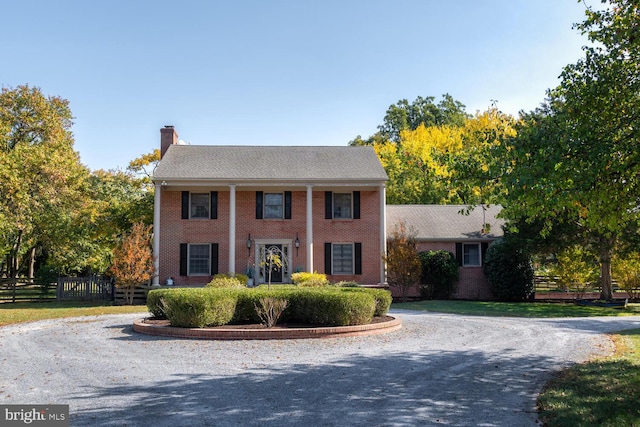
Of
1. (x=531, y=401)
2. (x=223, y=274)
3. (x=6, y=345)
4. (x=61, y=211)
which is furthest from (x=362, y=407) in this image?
(x=61, y=211)

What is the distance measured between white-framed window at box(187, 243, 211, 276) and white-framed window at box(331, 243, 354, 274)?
6.26m

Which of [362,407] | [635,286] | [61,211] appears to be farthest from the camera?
[61,211]

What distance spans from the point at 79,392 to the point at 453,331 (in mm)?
9885

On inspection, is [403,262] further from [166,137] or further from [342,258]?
[166,137]

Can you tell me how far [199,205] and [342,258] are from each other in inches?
305

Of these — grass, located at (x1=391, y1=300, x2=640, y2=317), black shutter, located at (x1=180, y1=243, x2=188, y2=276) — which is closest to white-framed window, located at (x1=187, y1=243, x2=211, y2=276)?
black shutter, located at (x1=180, y1=243, x2=188, y2=276)

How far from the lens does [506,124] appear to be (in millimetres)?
10133

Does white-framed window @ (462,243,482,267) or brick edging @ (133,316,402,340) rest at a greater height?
white-framed window @ (462,243,482,267)

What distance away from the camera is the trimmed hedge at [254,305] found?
13297mm

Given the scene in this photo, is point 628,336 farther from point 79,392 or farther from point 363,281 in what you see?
point 363,281

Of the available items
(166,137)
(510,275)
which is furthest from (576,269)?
(166,137)

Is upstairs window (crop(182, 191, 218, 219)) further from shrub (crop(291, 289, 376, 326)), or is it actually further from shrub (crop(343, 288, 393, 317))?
shrub (crop(291, 289, 376, 326))

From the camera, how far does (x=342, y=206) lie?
2767cm

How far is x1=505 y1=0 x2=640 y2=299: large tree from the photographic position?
26.7 feet
